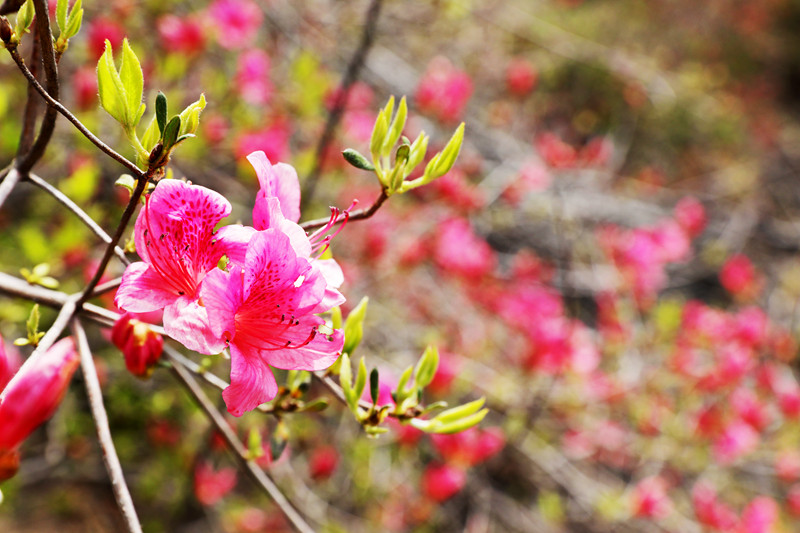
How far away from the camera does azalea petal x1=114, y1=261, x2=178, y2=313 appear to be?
1.77 ft

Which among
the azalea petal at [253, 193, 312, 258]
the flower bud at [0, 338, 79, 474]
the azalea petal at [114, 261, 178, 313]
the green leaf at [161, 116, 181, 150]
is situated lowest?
the flower bud at [0, 338, 79, 474]

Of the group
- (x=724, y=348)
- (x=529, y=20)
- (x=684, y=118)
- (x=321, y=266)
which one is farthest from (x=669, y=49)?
(x=321, y=266)

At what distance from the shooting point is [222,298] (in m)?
0.54

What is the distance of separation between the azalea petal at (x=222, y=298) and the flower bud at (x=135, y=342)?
17 cm

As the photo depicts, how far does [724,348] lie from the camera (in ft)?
9.04

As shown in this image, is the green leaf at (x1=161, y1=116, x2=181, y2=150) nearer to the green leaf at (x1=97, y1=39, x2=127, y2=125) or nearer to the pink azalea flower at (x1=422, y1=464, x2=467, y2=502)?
the green leaf at (x1=97, y1=39, x2=127, y2=125)

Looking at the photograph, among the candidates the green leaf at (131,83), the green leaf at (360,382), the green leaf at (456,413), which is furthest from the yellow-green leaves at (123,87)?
the green leaf at (456,413)

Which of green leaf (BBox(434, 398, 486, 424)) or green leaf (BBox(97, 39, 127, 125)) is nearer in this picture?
green leaf (BBox(97, 39, 127, 125))

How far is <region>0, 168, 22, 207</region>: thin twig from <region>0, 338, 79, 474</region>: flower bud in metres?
0.23

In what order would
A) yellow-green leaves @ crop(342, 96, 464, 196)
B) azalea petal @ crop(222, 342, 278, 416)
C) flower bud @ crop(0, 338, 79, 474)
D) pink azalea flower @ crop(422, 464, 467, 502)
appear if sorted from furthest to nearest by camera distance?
1. pink azalea flower @ crop(422, 464, 467, 502)
2. yellow-green leaves @ crop(342, 96, 464, 196)
3. azalea petal @ crop(222, 342, 278, 416)
4. flower bud @ crop(0, 338, 79, 474)

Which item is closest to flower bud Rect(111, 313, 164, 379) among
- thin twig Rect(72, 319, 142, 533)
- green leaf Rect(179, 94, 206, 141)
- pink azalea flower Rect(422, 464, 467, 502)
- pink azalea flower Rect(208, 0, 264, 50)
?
thin twig Rect(72, 319, 142, 533)

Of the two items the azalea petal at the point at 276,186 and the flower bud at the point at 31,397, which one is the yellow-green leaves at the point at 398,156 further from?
the flower bud at the point at 31,397

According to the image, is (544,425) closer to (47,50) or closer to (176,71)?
(176,71)

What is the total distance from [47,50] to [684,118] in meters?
6.47
